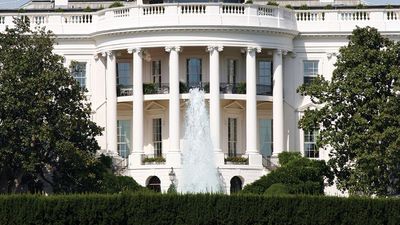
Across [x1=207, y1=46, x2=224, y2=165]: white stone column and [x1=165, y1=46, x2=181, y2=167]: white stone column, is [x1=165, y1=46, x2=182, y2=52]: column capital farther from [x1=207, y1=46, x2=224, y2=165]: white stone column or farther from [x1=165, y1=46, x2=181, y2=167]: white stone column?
[x1=207, y1=46, x2=224, y2=165]: white stone column

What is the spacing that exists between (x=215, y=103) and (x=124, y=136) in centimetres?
646

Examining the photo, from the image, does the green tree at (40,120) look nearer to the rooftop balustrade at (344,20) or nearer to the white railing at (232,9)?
the white railing at (232,9)

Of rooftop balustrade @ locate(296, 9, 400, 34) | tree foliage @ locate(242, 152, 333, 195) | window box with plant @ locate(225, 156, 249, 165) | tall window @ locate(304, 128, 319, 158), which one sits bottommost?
tree foliage @ locate(242, 152, 333, 195)

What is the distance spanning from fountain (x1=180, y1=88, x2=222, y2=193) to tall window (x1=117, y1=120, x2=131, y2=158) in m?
4.11

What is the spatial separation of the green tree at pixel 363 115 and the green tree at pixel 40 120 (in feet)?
36.1

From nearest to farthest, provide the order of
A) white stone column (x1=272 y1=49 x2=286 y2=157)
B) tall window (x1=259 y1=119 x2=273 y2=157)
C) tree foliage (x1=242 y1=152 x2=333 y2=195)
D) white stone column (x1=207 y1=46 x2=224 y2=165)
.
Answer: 1. tree foliage (x1=242 y1=152 x2=333 y2=195)
2. white stone column (x1=207 y1=46 x2=224 y2=165)
3. white stone column (x1=272 y1=49 x2=286 y2=157)
4. tall window (x1=259 y1=119 x2=273 y2=157)

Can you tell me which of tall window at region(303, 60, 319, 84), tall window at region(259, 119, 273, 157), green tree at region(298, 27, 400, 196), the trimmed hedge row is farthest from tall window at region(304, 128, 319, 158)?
the trimmed hedge row

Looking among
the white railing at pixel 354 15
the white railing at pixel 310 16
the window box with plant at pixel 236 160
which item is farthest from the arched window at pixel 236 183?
the white railing at pixel 354 15

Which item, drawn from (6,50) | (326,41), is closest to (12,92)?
(6,50)

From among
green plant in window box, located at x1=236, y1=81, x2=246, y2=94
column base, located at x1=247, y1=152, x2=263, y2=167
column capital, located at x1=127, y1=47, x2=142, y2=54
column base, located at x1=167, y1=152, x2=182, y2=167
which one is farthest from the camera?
green plant in window box, located at x1=236, y1=81, x2=246, y2=94

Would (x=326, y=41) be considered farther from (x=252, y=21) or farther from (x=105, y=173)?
(x=105, y=173)

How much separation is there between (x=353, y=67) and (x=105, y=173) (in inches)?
535

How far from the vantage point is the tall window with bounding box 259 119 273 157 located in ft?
320

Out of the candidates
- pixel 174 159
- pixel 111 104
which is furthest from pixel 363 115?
pixel 111 104
